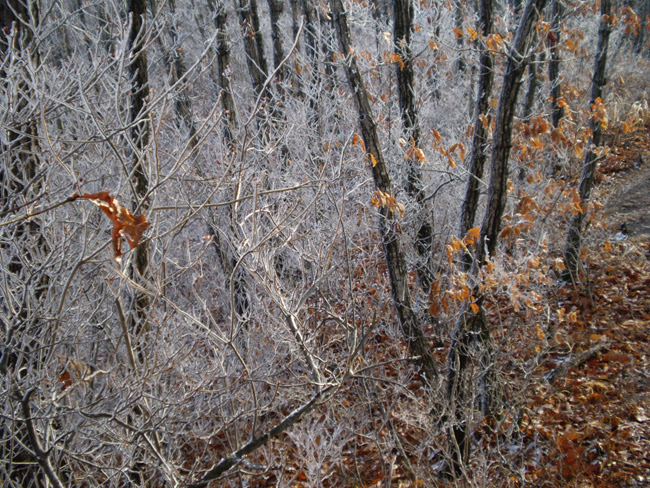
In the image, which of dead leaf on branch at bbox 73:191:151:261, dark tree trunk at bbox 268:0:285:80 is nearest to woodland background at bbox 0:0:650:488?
dead leaf on branch at bbox 73:191:151:261

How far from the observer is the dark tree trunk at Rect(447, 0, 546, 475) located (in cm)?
391

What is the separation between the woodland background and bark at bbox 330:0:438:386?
0.03 metres

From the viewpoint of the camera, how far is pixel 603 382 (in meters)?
5.39

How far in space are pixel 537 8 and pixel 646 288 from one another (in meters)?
5.14

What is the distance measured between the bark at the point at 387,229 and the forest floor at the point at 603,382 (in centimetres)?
146

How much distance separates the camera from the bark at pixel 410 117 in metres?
5.93

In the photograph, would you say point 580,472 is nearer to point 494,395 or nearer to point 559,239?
point 494,395

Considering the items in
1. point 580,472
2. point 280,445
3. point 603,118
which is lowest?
point 280,445

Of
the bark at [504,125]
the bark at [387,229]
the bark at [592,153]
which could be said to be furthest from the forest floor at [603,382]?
the bark at [504,125]

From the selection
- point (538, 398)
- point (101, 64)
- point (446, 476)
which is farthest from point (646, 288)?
point (101, 64)

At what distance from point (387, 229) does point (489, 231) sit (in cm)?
112

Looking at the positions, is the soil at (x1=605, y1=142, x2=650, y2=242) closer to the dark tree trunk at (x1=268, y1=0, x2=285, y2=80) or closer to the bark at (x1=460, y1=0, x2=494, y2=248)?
the bark at (x1=460, y1=0, x2=494, y2=248)

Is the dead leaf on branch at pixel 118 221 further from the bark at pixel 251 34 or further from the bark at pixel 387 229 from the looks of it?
the bark at pixel 251 34

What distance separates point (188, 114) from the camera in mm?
9750
